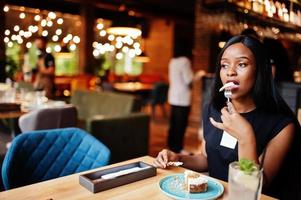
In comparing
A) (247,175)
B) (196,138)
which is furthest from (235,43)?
(196,138)

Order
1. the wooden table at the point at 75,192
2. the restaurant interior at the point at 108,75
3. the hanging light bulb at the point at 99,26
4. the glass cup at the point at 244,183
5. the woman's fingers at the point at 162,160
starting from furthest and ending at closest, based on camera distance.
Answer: the hanging light bulb at the point at 99,26, the restaurant interior at the point at 108,75, the woman's fingers at the point at 162,160, the wooden table at the point at 75,192, the glass cup at the point at 244,183

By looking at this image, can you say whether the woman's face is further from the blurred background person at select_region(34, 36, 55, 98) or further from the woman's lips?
the blurred background person at select_region(34, 36, 55, 98)

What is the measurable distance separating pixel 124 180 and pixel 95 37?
28.5 ft

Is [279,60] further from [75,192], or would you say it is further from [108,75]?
[108,75]

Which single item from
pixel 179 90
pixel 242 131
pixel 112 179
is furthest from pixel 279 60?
pixel 112 179

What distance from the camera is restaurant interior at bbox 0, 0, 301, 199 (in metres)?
1.83

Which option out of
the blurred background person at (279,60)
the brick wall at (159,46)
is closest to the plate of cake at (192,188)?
the blurred background person at (279,60)

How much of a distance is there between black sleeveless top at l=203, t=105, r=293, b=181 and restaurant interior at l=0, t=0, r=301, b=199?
21cm

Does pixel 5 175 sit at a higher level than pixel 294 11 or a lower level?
lower

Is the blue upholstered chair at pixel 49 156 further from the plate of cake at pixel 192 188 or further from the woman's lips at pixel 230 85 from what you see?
the woman's lips at pixel 230 85

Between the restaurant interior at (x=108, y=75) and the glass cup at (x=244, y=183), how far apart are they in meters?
0.24

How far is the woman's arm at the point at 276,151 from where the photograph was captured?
1.39 meters

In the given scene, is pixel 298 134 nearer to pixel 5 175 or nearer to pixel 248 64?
pixel 248 64

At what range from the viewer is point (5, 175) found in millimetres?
1638
